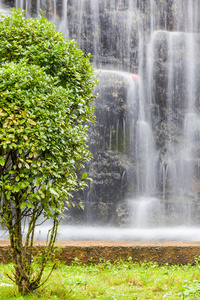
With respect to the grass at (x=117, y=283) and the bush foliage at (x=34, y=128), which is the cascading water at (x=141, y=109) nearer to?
the grass at (x=117, y=283)

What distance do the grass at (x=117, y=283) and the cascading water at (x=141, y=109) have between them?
5980 millimetres

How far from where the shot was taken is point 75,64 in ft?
11.0

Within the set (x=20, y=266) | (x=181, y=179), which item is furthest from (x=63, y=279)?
(x=181, y=179)

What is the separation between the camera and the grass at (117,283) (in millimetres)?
3014

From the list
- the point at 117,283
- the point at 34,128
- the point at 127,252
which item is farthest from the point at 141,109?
the point at 34,128

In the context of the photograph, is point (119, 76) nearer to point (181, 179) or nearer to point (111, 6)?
point (111, 6)

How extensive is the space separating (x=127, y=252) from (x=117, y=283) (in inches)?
37.5

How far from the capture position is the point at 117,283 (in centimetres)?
362

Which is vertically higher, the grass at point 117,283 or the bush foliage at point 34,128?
the bush foliage at point 34,128

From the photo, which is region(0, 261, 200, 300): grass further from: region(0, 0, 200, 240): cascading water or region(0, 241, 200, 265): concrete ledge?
region(0, 0, 200, 240): cascading water

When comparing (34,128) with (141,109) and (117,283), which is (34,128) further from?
(141,109)

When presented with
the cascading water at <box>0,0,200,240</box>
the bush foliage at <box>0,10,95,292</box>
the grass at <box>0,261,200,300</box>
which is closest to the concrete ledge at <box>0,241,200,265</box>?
the grass at <box>0,261,200,300</box>

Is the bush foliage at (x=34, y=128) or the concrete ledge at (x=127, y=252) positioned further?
the concrete ledge at (x=127, y=252)

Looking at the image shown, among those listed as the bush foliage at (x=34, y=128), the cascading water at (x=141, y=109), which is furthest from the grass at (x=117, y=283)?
the cascading water at (x=141, y=109)
